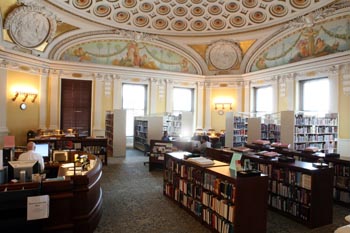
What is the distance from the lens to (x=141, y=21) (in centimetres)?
1277

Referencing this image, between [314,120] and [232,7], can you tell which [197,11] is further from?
[314,120]

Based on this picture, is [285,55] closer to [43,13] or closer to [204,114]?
[204,114]

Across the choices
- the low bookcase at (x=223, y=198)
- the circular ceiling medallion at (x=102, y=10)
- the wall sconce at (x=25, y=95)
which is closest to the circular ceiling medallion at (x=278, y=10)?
the circular ceiling medallion at (x=102, y=10)

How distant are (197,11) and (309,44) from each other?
203 inches

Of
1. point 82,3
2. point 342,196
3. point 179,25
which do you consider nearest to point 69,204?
point 342,196

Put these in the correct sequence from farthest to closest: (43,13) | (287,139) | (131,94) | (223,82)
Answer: (223,82) < (131,94) < (43,13) < (287,139)

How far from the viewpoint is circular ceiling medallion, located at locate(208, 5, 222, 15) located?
1201 centimetres

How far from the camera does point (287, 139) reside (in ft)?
29.3

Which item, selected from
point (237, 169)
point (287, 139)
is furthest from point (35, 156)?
point (287, 139)

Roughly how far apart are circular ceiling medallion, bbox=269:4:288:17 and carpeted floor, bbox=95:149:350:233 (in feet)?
27.9

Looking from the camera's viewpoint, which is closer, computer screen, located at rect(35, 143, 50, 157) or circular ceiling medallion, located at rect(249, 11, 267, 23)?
computer screen, located at rect(35, 143, 50, 157)

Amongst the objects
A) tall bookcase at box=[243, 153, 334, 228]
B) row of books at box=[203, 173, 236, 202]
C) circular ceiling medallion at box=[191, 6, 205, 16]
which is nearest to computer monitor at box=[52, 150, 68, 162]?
row of books at box=[203, 173, 236, 202]

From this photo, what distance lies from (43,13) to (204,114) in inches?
359

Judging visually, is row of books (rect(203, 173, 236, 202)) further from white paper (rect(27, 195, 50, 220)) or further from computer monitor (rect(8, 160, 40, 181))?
computer monitor (rect(8, 160, 40, 181))
